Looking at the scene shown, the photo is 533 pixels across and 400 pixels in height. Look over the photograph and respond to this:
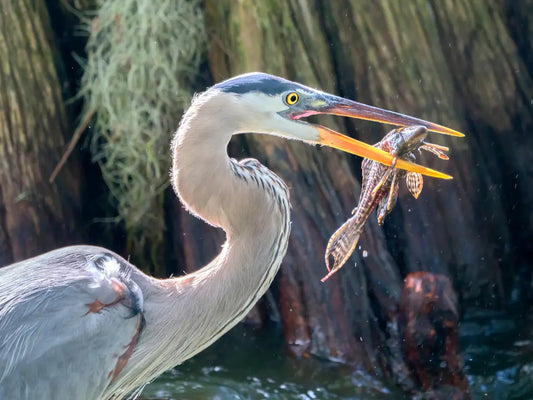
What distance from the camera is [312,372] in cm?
438

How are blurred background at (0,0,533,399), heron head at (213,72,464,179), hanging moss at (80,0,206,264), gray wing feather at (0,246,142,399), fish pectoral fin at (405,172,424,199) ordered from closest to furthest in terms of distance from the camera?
1. gray wing feather at (0,246,142,399)
2. heron head at (213,72,464,179)
3. fish pectoral fin at (405,172,424,199)
4. blurred background at (0,0,533,399)
5. hanging moss at (80,0,206,264)

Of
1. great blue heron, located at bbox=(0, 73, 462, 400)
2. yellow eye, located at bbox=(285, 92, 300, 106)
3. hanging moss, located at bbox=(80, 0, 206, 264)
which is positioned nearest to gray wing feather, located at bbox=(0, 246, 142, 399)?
great blue heron, located at bbox=(0, 73, 462, 400)

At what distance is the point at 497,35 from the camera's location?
15.5 feet

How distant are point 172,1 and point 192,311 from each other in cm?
195

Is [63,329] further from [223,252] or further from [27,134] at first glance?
[27,134]

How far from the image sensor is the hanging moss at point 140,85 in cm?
455

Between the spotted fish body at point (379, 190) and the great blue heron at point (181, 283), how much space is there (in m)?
0.13

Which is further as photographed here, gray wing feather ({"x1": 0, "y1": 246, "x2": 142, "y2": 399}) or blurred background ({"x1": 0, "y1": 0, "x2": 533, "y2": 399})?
blurred background ({"x1": 0, "y1": 0, "x2": 533, "y2": 399})

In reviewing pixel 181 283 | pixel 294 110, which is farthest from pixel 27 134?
pixel 294 110

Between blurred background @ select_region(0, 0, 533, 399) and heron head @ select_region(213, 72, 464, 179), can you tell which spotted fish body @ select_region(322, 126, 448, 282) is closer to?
heron head @ select_region(213, 72, 464, 179)

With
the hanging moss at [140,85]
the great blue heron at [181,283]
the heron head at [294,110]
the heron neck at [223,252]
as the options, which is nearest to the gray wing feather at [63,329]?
the great blue heron at [181,283]

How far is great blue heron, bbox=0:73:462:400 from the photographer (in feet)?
9.75

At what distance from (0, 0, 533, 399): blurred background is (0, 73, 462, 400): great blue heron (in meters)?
1.10

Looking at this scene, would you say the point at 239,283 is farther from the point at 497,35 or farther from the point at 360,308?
the point at 497,35
